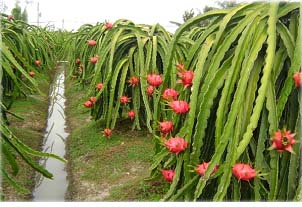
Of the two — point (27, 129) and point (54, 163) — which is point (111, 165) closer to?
point (54, 163)

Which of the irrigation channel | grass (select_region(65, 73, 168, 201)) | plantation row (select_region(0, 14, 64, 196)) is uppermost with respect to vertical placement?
plantation row (select_region(0, 14, 64, 196))

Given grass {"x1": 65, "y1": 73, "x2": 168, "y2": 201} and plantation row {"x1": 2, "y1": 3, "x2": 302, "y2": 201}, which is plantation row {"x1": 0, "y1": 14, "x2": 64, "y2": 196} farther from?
plantation row {"x1": 2, "y1": 3, "x2": 302, "y2": 201}

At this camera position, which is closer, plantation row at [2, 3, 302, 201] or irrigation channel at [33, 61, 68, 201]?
plantation row at [2, 3, 302, 201]

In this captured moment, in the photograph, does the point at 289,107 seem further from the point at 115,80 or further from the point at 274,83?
the point at 115,80

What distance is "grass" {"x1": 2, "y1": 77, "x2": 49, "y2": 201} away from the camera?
3.40 metres

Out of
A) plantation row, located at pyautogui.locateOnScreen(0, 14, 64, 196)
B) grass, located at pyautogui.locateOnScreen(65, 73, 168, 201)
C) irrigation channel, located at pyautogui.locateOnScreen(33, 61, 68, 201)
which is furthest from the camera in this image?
irrigation channel, located at pyautogui.locateOnScreen(33, 61, 68, 201)

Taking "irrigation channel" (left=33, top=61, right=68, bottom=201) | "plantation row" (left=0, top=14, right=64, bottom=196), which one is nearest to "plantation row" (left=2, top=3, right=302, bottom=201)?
"plantation row" (left=0, top=14, right=64, bottom=196)

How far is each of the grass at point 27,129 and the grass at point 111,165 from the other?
0.34 m

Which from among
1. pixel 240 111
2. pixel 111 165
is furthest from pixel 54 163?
pixel 240 111

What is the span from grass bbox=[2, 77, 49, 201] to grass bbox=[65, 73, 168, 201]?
343 millimetres

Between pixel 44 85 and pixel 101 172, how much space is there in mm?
4955

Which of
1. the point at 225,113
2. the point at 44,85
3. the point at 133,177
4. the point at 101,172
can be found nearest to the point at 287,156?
the point at 225,113

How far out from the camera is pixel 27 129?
5.11m

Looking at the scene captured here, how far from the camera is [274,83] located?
6.73 ft
